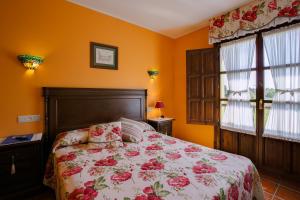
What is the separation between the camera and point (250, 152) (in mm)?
2803

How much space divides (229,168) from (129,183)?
922mm

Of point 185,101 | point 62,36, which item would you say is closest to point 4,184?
point 62,36

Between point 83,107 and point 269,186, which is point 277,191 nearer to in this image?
point 269,186

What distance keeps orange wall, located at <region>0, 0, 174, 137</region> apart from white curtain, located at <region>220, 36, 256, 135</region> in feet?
5.57

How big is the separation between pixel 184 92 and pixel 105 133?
228 centimetres

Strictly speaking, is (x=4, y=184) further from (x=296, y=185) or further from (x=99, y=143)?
(x=296, y=185)

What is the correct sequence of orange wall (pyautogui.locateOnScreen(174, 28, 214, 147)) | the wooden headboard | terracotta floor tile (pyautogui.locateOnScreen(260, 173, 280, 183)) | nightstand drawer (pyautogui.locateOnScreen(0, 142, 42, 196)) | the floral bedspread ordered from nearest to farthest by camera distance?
the floral bedspread
nightstand drawer (pyautogui.locateOnScreen(0, 142, 42, 196))
the wooden headboard
terracotta floor tile (pyautogui.locateOnScreen(260, 173, 280, 183))
orange wall (pyautogui.locateOnScreen(174, 28, 214, 147))

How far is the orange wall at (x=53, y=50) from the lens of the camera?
6.74 feet

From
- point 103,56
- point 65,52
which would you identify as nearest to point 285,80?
point 103,56

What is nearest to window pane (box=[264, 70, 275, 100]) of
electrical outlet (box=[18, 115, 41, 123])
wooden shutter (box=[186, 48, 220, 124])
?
wooden shutter (box=[186, 48, 220, 124])

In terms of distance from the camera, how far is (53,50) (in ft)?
7.74

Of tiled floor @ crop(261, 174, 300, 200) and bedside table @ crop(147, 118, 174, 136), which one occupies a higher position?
bedside table @ crop(147, 118, 174, 136)

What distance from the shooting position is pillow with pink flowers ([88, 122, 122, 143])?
84.0 inches

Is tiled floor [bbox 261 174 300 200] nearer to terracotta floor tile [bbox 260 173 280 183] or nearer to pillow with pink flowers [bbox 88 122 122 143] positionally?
terracotta floor tile [bbox 260 173 280 183]
